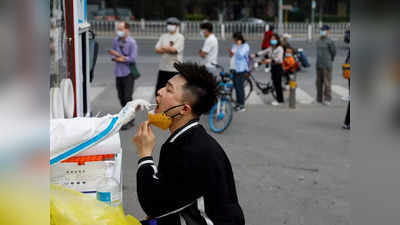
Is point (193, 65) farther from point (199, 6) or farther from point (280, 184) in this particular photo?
point (199, 6)

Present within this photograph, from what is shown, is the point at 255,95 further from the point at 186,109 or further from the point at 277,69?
the point at 186,109

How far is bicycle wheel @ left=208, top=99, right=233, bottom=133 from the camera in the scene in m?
8.86

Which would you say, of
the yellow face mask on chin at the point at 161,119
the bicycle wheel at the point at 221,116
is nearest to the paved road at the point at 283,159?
the bicycle wheel at the point at 221,116

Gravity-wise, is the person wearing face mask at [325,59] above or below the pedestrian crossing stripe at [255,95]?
above

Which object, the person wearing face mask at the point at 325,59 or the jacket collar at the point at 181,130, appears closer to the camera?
the jacket collar at the point at 181,130

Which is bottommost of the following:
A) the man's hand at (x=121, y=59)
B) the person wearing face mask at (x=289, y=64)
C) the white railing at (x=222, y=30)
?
the person wearing face mask at (x=289, y=64)

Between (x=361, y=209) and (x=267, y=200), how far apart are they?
4.61m

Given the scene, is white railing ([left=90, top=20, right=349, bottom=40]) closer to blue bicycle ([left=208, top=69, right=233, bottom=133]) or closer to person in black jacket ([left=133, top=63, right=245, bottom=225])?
blue bicycle ([left=208, top=69, right=233, bottom=133])

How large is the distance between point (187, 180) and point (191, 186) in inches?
1.3

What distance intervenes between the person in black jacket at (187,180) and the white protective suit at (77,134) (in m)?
0.34

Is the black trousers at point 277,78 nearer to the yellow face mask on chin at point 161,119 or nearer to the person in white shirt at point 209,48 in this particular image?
the person in white shirt at point 209,48

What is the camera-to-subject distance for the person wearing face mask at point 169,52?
9211 millimetres

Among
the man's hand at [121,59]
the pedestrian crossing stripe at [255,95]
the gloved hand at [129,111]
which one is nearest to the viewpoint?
the gloved hand at [129,111]

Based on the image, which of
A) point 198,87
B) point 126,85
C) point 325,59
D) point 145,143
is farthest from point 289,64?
point 145,143
